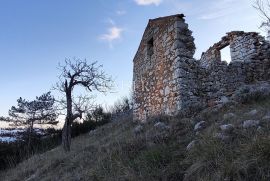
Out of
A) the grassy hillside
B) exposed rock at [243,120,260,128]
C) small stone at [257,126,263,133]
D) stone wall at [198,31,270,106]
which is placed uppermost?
stone wall at [198,31,270,106]

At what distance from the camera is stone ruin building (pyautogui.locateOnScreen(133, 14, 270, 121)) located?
9.09 m

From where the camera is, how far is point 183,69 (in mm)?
9086

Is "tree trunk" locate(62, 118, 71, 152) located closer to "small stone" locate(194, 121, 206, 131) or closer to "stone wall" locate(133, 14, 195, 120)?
"stone wall" locate(133, 14, 195, 120)

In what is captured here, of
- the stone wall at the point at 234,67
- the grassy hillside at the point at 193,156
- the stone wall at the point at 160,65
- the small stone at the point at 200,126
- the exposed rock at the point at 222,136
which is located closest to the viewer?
the grassy hillside at the point at 193,156

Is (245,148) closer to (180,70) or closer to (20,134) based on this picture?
(180,70)

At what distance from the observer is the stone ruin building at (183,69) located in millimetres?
9094

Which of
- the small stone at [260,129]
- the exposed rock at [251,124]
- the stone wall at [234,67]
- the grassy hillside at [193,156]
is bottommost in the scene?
the grassy hillside at [193,156]

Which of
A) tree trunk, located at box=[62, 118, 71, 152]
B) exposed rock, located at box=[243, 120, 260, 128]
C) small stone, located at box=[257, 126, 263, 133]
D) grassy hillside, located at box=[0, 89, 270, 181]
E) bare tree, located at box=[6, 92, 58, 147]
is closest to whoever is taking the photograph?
grassy hillside, located at box=[0, 89, 270, 181]

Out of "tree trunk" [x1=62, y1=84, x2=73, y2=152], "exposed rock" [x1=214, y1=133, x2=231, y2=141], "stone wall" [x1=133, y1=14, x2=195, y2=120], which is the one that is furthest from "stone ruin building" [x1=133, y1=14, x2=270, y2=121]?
"exposed rock" [x1=214, y1=133, x2=231, y2=141]

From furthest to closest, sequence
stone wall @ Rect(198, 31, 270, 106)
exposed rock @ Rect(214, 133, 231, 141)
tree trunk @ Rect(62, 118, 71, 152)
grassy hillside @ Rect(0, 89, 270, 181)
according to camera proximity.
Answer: tree trunk @ Rect(62, 118, 71, 152)
stone wall @ Rect(198, 31, 270, 106)
exposed rock @ Rect(214, 133, 231, 141)
grassy hillside @ Rect(0, 89, 270, 181)

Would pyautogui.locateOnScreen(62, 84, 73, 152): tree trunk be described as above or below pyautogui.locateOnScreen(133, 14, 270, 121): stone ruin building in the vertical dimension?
below

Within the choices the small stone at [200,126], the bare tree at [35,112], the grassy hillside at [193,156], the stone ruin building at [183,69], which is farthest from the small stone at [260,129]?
the bare tree at [35,112]

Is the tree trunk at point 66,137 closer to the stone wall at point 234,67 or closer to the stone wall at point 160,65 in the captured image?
the stone wall at point 160,65

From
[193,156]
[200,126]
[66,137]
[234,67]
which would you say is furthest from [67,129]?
[193,156]
